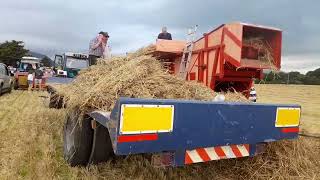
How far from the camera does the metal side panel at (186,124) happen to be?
11.1 feet

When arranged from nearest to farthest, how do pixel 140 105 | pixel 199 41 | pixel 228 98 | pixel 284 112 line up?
pixel 140 105 < pixel 284 112 < pixel 228 98 < pixel 199 41

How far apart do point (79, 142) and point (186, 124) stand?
5.34ft

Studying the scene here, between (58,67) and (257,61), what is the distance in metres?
12.9

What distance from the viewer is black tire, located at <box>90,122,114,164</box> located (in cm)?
456

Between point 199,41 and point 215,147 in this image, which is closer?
point 215,147

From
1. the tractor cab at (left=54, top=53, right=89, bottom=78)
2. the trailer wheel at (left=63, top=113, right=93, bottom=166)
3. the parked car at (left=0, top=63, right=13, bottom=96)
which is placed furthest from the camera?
the parked car at (left=0, top=63, right=13, bottom=96)

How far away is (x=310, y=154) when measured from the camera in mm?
5406

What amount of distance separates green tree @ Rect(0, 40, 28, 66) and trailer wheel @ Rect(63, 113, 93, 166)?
239 ft

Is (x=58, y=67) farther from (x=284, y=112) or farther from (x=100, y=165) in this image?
(x=284, y=112)

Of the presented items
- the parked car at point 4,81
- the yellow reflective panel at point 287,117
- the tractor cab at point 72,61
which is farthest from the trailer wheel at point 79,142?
Result: the parked car at point 4,81

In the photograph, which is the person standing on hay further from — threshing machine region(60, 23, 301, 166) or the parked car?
the parked car

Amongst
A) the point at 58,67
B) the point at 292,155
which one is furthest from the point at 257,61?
the point at 58,67

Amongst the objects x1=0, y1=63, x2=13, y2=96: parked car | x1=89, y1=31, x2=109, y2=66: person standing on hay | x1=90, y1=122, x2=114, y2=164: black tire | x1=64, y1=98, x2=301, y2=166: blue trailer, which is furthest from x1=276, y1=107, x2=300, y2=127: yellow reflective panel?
x1=0, y1=63, x2=13, y2=96: parked car

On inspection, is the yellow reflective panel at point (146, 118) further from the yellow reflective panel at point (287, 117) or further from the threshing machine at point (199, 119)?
the yellow reflective panel at point (287, 117)
